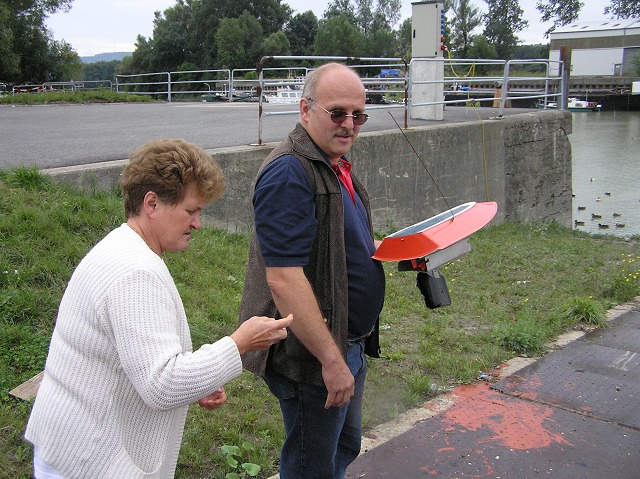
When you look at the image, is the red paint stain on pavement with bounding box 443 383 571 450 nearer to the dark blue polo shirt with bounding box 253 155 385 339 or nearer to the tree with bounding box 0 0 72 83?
the dark blue polo shirt with bounding box 253 155 385 339

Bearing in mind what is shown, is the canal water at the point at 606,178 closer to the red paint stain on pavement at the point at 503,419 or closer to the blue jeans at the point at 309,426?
the red paint stain on pavement at the point at 503,419

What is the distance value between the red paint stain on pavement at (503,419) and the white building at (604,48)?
73749mm

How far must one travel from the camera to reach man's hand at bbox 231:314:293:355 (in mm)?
2039

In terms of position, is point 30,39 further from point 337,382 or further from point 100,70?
point 100,70

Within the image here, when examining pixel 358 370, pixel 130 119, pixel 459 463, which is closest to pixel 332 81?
pixel 358 370

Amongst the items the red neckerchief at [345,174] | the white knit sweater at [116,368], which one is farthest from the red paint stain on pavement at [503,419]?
the white knit sweater at [116,368]

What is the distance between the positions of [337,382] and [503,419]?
206cm

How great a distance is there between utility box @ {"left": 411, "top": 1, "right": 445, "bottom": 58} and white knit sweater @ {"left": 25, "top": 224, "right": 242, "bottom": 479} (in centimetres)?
1042

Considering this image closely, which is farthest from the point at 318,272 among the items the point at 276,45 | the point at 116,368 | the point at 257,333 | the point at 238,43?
the point at 276,45

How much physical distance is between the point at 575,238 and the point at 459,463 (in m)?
8.15

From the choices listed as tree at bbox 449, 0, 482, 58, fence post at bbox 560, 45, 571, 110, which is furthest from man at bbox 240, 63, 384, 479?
tree at bbox 449, 0, 482, 58

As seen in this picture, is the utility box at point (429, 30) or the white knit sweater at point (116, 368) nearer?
the white knit sweater at point (116, 368)

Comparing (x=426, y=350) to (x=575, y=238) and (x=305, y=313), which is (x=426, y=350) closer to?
(x=305, y=313)

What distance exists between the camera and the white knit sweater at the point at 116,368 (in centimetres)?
185
